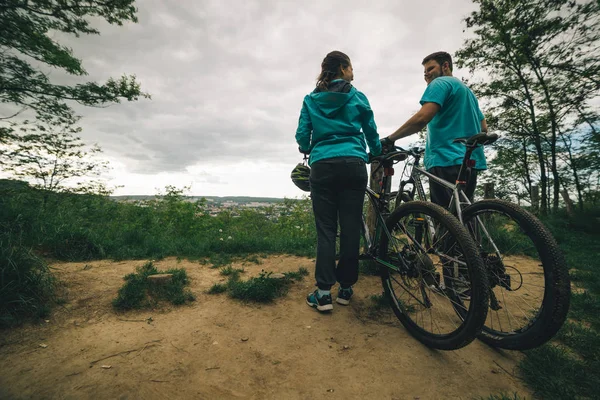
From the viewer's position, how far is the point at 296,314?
2346 mm

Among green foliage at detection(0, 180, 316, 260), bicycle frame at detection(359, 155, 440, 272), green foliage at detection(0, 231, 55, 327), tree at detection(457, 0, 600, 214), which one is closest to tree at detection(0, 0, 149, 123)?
green foliage at detection(0, 180, 316, 260)

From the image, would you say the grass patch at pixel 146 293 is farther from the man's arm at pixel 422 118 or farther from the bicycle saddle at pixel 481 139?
the bicycle saddle at pixel 481 139

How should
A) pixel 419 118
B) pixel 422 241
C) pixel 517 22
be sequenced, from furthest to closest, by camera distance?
1. pixel 517 22
2. pixel 419 118
3. pixel 422 241

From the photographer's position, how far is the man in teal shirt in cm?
232

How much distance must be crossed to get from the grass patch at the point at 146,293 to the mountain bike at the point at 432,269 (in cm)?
205

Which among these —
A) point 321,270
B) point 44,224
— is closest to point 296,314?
point 321,270

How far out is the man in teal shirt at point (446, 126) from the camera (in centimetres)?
232

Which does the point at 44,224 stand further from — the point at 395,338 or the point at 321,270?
the point at 395,338

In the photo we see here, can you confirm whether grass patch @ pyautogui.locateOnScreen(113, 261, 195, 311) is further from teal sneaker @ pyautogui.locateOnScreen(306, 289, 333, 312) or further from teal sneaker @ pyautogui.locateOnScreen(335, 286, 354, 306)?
teal sneaker @ pyautogui.locateOnScreen(335, 286, 354, 306)

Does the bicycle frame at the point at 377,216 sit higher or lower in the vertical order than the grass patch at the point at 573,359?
higher

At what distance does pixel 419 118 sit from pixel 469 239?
1.25 m

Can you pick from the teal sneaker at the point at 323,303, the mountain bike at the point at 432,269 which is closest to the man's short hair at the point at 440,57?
the mountain bike at the point at 432,269

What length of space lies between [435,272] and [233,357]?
1.68 metres

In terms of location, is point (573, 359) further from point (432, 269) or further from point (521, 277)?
point (432, 269)
